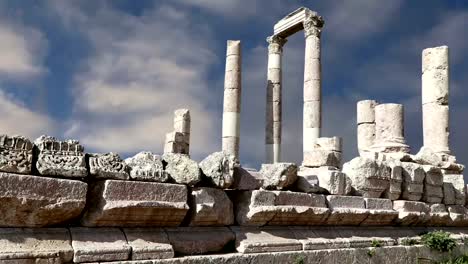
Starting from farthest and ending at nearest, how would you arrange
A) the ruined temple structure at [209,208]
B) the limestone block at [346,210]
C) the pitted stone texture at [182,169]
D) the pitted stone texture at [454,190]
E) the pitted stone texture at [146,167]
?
1. the pitted stone texture at [454,190]
2. the limestone block at [346,210]
3. the pitted stone texture at [182,169]
4. the pitted stone texture at [146,167]
5. the ruined temple structure at [209,208]

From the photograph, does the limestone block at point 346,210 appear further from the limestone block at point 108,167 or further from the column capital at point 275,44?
the column capital at point 275,44

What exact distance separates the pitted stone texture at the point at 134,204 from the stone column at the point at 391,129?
8.04 metres

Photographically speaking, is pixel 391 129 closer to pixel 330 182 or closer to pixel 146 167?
pixel 330 182

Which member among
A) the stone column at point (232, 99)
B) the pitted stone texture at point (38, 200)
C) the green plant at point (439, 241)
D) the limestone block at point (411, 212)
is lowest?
the green plant at point (439, 241)

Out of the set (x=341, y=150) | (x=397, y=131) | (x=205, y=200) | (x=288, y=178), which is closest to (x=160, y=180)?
(x=205, y=200)

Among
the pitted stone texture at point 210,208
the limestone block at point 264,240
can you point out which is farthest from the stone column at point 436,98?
the pitted stone texture at point 210,208

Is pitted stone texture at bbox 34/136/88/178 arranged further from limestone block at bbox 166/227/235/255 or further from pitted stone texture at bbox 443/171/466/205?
pitted stone texture at bbox 443/171/466/205

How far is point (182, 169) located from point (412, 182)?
560 cm

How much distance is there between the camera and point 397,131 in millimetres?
12516

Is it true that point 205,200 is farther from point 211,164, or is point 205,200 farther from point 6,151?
point 6,151

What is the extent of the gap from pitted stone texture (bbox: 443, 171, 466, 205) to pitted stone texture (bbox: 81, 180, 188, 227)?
7193mm

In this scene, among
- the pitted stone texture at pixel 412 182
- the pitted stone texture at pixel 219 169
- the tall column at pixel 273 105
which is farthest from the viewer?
the tall column at pixel 273 105

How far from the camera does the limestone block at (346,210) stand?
7668 millimetres

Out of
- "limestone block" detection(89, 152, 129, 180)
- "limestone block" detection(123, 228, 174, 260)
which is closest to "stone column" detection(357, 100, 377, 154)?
"limestone block" detection(123, 228, 174, 260)
